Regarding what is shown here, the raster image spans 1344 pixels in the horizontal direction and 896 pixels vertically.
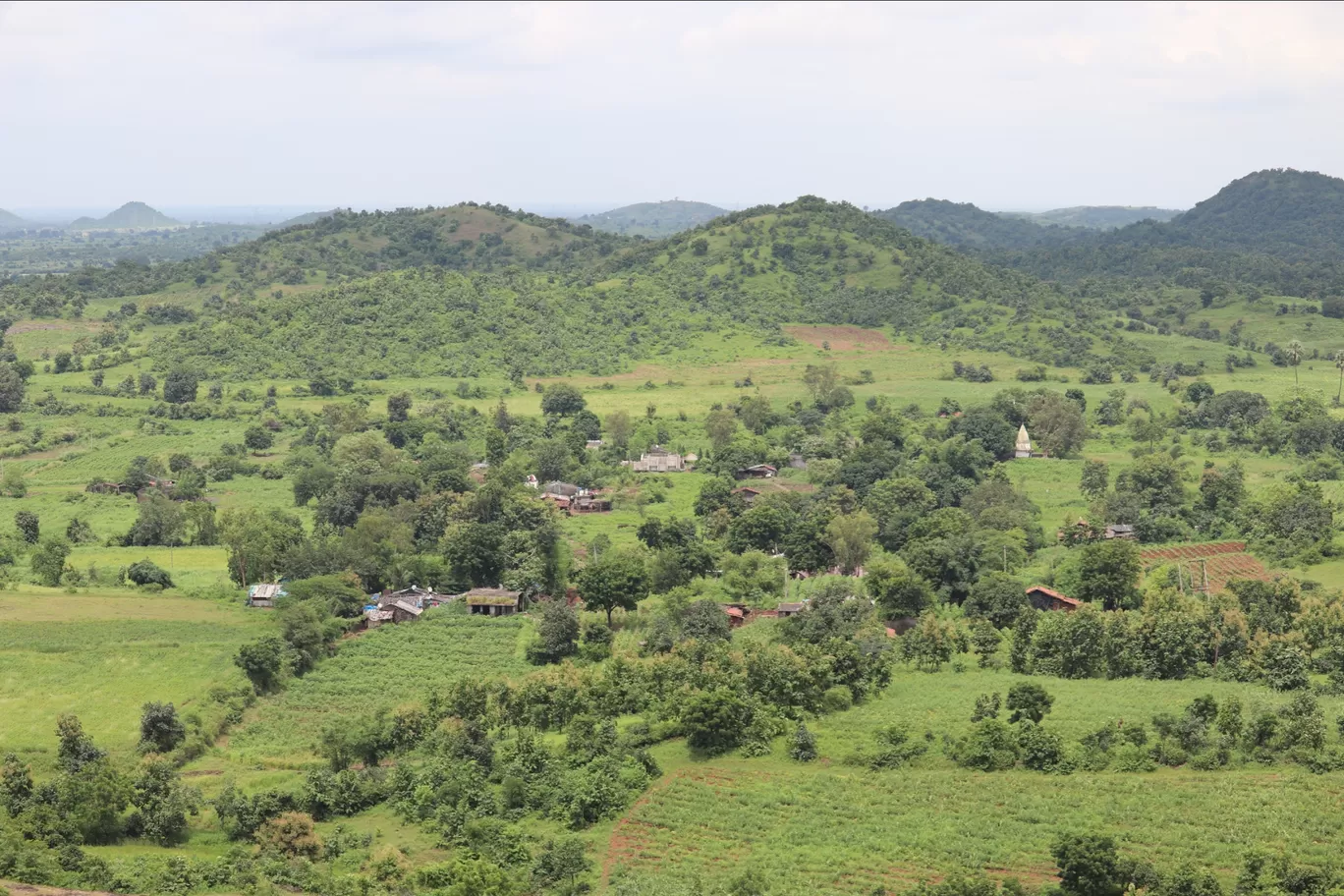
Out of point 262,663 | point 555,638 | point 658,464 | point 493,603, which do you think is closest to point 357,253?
point 658,464

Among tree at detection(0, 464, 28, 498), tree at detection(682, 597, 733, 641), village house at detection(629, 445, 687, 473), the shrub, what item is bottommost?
the shrub

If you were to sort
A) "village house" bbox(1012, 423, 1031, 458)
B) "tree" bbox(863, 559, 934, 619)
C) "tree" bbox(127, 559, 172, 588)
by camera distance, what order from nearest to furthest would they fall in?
"tree" bbox(863, 559, 934, 619) → "tree" bbox(127, 559, 172, 588) → "village house" bbox(1012, 423, 1031, 458)

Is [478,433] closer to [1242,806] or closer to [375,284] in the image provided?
[375,284]

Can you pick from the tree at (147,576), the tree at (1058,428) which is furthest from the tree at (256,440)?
the tree at (1058,428)

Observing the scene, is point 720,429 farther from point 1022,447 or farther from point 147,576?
point 147,576

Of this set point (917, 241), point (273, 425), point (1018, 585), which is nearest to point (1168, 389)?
point (917, 241)

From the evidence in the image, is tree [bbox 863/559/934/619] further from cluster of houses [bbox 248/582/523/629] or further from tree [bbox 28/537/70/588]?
tree [bbox 28/537/70/588]

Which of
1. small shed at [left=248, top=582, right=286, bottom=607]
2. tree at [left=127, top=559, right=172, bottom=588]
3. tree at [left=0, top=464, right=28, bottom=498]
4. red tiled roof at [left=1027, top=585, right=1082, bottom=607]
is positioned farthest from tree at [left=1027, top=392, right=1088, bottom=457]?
tree at [left=0, top=464, right=28, bottom=498]

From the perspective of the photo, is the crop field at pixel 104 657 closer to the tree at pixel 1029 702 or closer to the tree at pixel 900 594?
the tree at pixel 900 594
